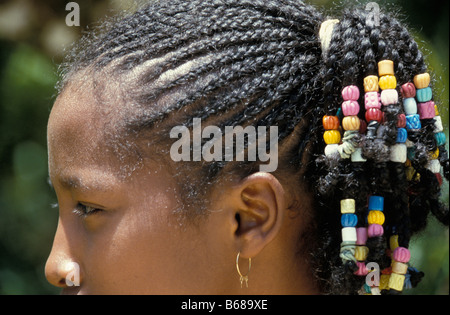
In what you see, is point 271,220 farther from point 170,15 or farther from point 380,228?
point 170,15

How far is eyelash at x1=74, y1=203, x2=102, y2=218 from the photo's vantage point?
1.72m

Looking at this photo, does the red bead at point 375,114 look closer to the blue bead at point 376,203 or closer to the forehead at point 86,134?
the blue bead at point 376,203

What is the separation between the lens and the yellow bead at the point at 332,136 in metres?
1.67

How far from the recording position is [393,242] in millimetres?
1727

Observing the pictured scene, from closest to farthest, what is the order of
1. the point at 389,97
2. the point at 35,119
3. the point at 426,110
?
the point at 389,97 < the point at 426,110 < the point at 35,119

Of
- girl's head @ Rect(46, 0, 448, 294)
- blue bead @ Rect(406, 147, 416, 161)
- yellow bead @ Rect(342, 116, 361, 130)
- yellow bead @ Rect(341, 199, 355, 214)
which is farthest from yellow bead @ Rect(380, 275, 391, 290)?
yellow bead @ Rect(342, 116, 361, 130)

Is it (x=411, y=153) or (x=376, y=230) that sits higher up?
→ (x=411, y=153)

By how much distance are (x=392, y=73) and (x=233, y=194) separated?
0.56m

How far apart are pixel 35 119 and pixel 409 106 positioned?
2.08m

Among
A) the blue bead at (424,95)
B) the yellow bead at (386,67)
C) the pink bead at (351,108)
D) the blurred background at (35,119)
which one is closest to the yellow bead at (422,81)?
the blue bead at (424,95)

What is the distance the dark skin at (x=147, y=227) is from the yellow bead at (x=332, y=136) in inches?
7.3

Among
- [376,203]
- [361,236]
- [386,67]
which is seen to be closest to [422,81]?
[386,67]

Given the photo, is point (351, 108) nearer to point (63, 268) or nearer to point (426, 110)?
point (426, 110)

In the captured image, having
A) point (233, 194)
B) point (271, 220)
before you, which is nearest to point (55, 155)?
point (233, 194)
